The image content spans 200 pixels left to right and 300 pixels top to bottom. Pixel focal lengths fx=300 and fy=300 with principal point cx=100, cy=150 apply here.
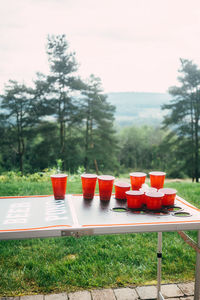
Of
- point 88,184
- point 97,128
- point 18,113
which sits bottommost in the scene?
point 88,184

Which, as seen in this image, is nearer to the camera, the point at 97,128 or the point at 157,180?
the point at 157,180

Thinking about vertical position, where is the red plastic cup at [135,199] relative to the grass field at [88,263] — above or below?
above

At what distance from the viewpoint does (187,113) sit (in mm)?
16094

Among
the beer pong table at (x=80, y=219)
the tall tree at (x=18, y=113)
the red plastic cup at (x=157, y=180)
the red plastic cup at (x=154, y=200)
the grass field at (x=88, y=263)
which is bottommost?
the grass field at (x=88, y=263)

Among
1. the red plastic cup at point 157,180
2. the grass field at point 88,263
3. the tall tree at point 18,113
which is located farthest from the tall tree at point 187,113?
the red plastic cup at point 157,180

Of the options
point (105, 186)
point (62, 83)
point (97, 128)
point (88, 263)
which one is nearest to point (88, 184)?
point (105, 186)

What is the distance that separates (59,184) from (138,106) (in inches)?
731

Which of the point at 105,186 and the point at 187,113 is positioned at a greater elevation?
the point at 187,113

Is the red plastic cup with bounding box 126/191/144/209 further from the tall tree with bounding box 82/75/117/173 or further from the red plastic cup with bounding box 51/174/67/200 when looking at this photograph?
the tall tree with bounding box 82/75/117/173

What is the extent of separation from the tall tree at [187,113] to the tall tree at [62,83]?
507cm

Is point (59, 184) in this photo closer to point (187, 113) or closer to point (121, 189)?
point (121, 189)

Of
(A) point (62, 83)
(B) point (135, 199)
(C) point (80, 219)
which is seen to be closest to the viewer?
(C) point (80, 219)

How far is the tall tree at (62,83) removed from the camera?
46.7ft

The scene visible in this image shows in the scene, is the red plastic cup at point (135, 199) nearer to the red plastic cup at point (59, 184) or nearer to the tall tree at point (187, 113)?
the red plastic cup at point (59, 184)
